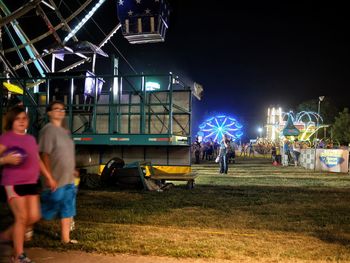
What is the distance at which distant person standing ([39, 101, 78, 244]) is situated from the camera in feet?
17.0

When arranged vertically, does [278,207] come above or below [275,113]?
below

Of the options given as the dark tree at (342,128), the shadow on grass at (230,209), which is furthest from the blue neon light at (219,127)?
the dark tree at (342,128)

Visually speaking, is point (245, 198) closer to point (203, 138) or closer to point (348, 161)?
point (348, 161)

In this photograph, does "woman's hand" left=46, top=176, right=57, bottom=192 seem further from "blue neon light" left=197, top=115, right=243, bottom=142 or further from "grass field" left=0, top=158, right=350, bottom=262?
"blue neon light" left=197, top=115, right=243, bottom=142

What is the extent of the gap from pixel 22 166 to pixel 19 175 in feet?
0.34

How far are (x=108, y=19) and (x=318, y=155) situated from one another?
15.7m

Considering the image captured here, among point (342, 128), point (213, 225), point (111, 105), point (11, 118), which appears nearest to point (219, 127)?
point (111, 105)

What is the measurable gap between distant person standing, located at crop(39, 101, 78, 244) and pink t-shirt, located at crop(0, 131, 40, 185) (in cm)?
47

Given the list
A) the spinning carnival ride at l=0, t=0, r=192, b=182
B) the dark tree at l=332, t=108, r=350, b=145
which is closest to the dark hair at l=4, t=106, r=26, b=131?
the spinning carnival ride at l=0, t=0, r=192, b=182

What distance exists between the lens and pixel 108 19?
27.3m

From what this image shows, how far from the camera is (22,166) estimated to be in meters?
4.52

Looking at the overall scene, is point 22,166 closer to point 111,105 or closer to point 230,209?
point 230,209

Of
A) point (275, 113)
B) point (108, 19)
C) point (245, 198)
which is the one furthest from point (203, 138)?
point (275, 113)

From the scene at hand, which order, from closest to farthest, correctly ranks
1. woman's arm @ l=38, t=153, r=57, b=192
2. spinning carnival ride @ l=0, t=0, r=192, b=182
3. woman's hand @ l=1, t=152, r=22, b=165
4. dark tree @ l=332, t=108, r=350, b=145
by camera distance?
woman's hand @ l=1, t=152, r=22, b=165
woman's arm @ l=38, t=153, r=57, b=192
spinning carnival ride @ l=0, t=0, r=192, b=182
dark tree @ l=332, t=108, r=350, b=145
